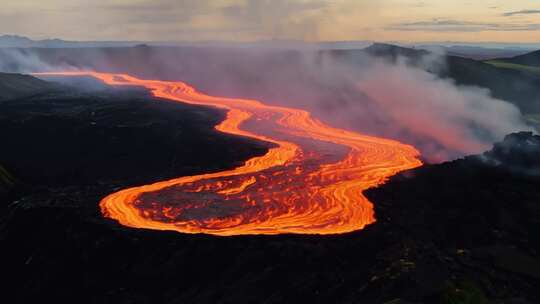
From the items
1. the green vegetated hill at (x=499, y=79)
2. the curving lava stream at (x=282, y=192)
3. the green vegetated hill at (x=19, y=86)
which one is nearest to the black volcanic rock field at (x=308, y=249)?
the curving lava stream at (x=282, y=192)

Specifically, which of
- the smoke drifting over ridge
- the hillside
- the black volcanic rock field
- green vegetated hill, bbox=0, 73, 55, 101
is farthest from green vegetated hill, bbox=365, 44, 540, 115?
green vegetated hill, bbox=0, 73, 55, 101

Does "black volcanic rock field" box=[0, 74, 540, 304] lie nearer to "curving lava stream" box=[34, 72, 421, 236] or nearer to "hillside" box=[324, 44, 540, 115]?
"curving lava stream" box=[34, 72, 421, 236]

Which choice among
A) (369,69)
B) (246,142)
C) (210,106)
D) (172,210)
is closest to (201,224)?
(172,210)

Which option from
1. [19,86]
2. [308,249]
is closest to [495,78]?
[308,249]

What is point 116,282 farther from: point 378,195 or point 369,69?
point 369,69

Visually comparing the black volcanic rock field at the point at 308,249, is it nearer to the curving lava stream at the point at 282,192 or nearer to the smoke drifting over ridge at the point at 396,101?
the curving lava stream at the point at 282,192
